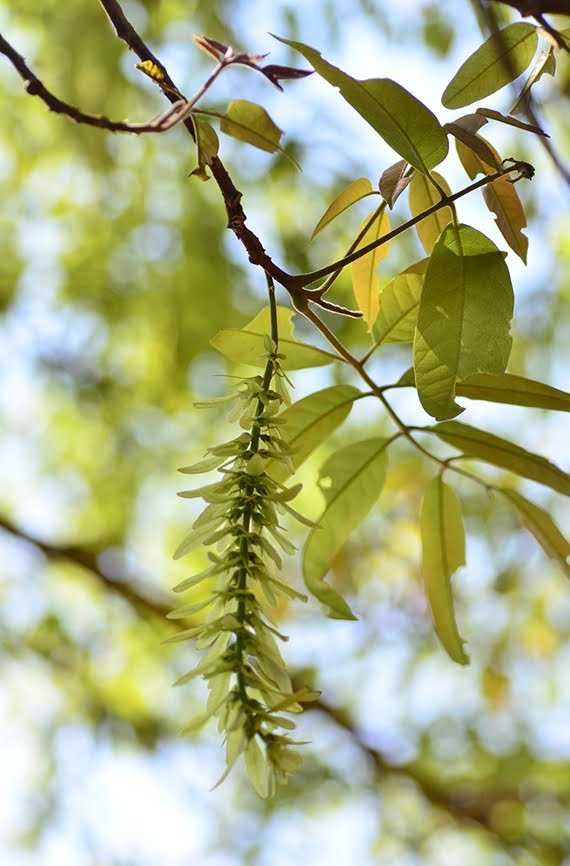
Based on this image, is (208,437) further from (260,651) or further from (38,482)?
(260,651)

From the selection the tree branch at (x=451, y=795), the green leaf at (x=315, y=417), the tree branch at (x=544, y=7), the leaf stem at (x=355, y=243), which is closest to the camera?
the tree branch at (x=544, y=7)

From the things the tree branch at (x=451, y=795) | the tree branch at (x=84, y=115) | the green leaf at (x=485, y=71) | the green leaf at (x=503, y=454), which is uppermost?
the green leaf at (x=485, y=71)

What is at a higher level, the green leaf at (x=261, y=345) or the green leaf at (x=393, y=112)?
the green leaf at (x=393, y=112)

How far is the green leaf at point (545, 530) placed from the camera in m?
0.50

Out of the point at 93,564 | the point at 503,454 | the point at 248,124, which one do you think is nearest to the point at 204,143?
the point at 248,124

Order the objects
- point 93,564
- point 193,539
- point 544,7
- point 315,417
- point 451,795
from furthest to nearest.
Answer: point 451,795 → point 93,564 → point 315,417 → point 193,539 → point 544,7

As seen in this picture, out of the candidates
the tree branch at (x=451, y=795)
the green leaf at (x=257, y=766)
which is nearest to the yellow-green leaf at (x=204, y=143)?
the green leaf at (x=257, y=766)

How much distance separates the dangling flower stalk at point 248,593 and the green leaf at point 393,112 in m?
0.08

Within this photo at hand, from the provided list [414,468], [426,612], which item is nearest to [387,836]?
[426,612]

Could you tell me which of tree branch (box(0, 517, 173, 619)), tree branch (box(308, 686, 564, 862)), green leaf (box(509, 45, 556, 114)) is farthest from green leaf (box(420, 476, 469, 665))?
tree branch (box(308, 686, 564, 862))

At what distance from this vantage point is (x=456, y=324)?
1.23ft

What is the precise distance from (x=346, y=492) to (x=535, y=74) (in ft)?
0.84

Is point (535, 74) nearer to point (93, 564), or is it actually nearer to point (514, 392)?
point (514, 392)

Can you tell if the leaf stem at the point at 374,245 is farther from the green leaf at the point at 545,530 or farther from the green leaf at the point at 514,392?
the green leaf at the point at 545,530
